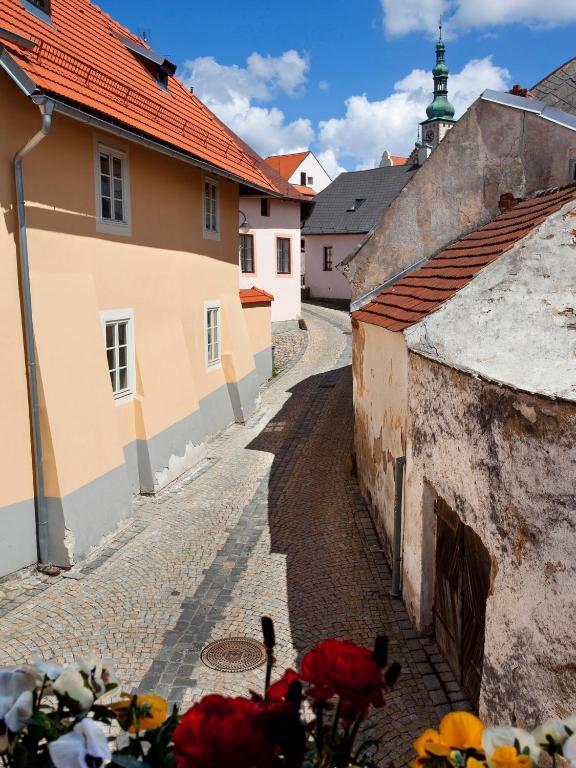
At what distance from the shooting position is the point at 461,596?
6250mm

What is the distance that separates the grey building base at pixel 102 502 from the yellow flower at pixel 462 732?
24.5 ft

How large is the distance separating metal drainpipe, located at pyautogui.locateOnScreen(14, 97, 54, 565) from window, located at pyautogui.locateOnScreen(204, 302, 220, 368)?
682 cm

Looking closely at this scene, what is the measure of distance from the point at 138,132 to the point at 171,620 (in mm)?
7710

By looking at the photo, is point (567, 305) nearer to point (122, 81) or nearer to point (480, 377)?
point (480, 377)

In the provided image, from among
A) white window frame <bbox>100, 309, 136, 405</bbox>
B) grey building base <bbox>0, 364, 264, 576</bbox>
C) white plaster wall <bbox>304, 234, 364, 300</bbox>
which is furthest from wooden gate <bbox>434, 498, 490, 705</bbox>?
→ white plaster wall <bbox>304, 234, 364, 300</bbox>

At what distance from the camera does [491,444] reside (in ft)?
16.6

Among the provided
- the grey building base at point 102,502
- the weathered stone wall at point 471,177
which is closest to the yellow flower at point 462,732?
the grey building base at point 102,502

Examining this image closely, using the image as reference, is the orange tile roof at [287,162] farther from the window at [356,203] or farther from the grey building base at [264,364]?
the grey building base at [264,364]

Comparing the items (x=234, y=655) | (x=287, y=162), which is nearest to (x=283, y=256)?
(x=234, y=655)

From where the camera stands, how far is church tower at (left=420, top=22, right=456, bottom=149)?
60531 millimetres

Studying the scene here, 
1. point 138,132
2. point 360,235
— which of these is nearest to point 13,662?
point 138,132

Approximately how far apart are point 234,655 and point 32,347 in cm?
468

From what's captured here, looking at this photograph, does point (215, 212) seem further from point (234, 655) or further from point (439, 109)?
point (439, 109)

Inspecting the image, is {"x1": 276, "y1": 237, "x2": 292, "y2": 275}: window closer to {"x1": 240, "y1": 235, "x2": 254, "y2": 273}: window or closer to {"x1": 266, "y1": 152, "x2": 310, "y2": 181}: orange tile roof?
{"x1": 240, "y1": 235, "x2": 254, "y2": 273}: window
